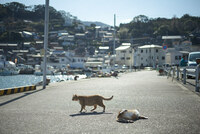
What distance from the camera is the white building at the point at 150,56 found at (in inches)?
3036

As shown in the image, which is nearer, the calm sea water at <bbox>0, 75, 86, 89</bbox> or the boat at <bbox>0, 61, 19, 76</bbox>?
the calm sea water at <bbox>0, 75, 86, 89</bbox>

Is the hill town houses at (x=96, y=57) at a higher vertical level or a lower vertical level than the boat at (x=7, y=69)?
higher

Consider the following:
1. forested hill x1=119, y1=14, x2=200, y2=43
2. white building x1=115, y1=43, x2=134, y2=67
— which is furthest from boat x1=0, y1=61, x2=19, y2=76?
forested hill x1=119, y1=14, x2=200, y2=43

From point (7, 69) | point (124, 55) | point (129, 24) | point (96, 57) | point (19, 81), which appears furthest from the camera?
point (129, 24)

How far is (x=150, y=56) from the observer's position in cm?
7938

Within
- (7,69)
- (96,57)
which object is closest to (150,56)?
(96,57)

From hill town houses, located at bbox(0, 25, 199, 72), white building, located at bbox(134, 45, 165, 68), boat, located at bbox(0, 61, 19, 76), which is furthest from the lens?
hill town houses, located at bbox(0, 25, 199, 72)

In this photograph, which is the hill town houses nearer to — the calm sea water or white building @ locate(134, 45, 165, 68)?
white building @ locate(134, 45, 165, 68)

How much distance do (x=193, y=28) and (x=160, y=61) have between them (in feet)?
131

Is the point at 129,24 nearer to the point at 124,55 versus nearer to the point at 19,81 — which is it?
the point at 124,55

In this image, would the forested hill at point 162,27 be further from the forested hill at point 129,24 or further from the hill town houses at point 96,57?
the hill town houses at point 96,57

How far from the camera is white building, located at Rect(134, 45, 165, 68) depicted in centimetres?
7712

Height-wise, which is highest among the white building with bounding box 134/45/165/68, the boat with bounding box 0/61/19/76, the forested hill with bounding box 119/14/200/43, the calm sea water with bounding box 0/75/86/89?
the forested hill with bounding box 119/14/200/43

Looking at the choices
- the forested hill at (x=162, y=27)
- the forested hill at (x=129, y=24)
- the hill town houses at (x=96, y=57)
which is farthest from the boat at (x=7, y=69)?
the forested hill at (x=162, y=27)
